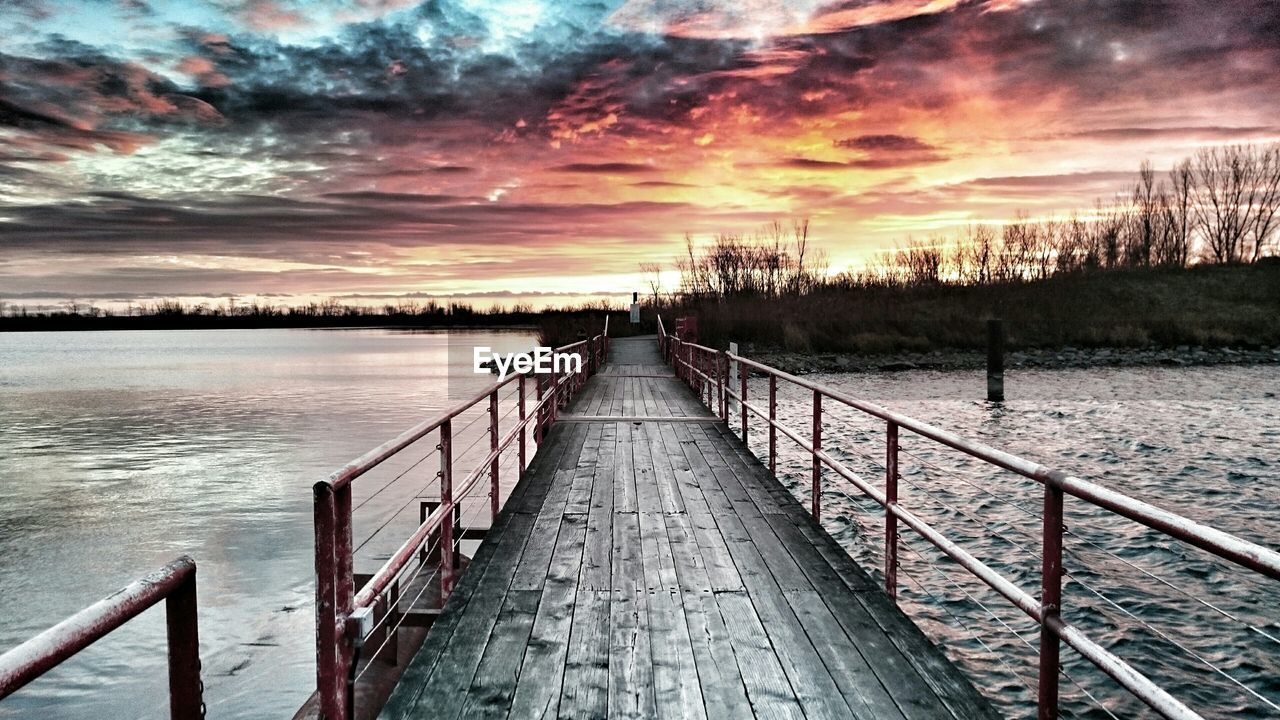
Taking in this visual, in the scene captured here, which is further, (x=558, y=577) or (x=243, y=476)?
(x=243, y=476)

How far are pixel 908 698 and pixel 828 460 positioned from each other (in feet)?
8.41

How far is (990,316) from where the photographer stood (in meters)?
40.9

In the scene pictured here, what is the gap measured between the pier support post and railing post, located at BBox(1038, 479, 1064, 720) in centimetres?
2177

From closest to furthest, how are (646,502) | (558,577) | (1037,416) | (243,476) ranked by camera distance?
1. (558,577)
2. (646,502)
3. (243,476)
4. (1037,416)

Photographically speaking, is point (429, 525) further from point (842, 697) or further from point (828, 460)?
point (828, 460)

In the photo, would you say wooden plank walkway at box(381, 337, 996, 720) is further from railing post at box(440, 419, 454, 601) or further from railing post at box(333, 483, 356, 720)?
railing post at box(333, 483, 356, 720)

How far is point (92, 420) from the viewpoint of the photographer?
30.1m

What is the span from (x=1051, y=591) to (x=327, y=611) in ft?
8.38

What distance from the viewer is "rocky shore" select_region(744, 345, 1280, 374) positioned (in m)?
33.6

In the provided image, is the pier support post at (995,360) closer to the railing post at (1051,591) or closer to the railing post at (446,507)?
the railing post at (446,507)

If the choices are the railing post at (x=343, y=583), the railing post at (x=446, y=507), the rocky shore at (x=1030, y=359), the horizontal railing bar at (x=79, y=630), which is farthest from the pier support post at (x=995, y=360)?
the horizontal railing bar at (x=79, y=630)

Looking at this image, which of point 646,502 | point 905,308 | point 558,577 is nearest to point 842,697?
point 558,577

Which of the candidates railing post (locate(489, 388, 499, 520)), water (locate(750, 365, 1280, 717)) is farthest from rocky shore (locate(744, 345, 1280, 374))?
railing post (locate(489, 388, 499, 520))

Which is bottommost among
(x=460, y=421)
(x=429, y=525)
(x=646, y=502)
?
(x=460, y=421)
